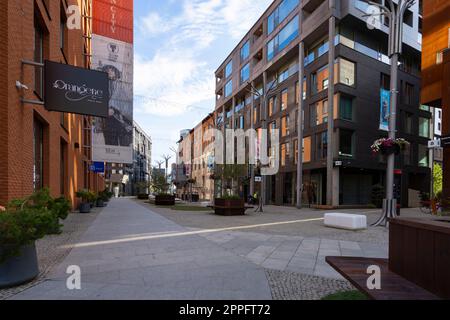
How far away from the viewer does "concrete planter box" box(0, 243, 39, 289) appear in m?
4.37

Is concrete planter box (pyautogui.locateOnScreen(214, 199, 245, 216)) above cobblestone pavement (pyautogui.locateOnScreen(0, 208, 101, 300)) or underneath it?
underneath

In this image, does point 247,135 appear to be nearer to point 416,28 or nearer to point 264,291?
point 416,28

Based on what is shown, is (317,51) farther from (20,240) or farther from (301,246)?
(20,240)

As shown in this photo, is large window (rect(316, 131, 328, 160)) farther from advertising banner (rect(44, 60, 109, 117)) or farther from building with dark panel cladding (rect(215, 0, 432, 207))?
advertising banner (rect(44, 60, 109, 117))

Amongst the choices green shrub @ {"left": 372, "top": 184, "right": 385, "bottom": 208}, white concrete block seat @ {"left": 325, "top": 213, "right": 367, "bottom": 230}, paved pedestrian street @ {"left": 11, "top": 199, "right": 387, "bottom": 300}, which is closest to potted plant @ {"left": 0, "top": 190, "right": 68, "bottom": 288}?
paved pedestrian street @ {"left": 11, "top": 199, "right": 387, "bottom": 300}

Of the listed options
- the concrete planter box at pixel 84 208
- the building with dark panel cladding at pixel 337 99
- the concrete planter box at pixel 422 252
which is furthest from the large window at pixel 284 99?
the concrete planter box at pixel 422 252

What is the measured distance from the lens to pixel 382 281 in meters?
3.50

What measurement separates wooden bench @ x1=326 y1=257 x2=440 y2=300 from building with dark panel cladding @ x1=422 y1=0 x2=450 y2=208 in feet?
54.1

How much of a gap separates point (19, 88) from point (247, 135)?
34.6m

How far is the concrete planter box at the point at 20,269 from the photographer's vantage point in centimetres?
437

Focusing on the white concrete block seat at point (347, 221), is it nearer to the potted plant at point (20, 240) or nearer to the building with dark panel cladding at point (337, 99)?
the potted plant at point (20, 240)

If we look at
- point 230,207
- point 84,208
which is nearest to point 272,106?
point 230,207
